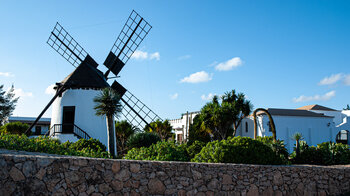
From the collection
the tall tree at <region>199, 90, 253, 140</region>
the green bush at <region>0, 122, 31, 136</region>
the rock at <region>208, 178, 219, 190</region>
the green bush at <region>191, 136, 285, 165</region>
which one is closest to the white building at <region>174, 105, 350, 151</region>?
the tall tree at <region>199, 90, 253, 140</region>

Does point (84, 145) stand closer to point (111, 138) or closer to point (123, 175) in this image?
point (111, 138)

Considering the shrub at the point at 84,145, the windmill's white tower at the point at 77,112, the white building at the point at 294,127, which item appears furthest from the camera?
the white building at the point at 294,127

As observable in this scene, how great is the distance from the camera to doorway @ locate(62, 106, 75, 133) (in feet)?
71.5

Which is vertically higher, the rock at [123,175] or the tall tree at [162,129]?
the tall tree at [162,129]

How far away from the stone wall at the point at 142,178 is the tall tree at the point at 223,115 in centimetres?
2300

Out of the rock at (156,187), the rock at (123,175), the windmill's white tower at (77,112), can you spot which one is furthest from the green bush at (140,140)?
the rock at (123,175)

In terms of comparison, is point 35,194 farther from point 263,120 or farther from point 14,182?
point 263,120

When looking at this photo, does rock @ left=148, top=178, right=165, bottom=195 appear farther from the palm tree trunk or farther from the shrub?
the shrub

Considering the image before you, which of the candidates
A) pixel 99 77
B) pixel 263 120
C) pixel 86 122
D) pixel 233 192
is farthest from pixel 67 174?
pixel 263 120

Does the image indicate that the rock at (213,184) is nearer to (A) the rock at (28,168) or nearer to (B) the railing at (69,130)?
(A) the rock at (28,168)

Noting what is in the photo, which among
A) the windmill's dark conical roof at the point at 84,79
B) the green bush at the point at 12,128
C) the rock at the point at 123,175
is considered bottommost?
the rock at the point at 123,175

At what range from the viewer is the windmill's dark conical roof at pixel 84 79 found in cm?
2192

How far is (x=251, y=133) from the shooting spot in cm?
3703

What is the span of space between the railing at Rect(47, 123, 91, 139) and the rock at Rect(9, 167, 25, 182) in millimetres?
14813
